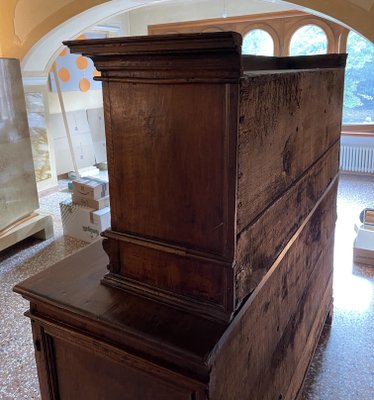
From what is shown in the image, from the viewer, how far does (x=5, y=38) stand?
169 inches

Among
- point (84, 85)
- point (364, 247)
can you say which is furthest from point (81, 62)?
point (364, 247)

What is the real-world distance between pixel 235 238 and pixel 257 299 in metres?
0.32

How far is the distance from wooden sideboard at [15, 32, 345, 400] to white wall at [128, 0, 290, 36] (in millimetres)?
5506

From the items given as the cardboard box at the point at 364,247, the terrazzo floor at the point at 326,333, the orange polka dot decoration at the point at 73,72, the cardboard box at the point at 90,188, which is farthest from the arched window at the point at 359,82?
the cardboard box at the point at 90,188

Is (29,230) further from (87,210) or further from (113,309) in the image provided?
(113,309)

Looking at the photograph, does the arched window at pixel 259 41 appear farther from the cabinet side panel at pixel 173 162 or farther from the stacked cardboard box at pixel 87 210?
the cabinet side panel at pixel 173 162

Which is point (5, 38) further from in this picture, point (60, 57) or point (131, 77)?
point (131, 77)

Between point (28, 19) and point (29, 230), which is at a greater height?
point (28, 19)

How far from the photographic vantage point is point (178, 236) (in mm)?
879

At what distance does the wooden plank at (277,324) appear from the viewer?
93 cm

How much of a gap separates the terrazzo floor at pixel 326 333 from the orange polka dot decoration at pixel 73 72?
119 inches

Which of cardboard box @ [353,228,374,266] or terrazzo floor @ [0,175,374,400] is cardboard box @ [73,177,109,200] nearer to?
terrazzo floor @ [0,175,374,400]

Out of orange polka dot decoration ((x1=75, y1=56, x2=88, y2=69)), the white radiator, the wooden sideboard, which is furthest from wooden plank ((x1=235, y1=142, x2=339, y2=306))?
orange polka dot decoration ((x1=75, y1=56, x2=88, y2=69))

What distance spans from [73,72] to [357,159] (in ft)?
14.8
